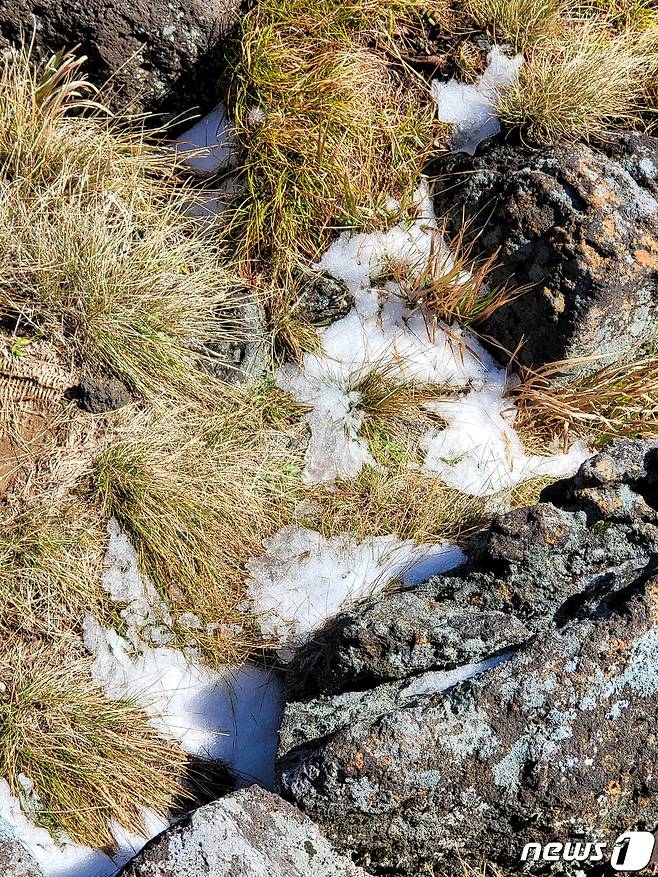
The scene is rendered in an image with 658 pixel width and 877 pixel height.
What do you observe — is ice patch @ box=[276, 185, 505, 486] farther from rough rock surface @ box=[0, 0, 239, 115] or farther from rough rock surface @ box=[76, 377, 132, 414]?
rough rock surface @ box=[0, 0, 239, 115]

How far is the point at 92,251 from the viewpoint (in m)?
3.39

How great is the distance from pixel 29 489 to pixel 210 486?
0.72 m

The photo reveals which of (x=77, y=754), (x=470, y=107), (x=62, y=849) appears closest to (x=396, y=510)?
(x=77, y=754)

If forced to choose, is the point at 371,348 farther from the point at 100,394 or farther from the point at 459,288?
the point at 100,394

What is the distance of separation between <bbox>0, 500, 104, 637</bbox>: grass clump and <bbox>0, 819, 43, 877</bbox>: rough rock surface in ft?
2.61

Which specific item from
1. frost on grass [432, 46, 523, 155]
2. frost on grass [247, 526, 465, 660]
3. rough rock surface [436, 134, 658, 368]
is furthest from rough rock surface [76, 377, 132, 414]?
frost on grass [432, 46, 523, 155]

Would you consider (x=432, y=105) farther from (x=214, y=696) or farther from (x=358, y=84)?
(x=214, y=696)

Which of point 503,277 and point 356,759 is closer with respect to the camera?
point 356,759

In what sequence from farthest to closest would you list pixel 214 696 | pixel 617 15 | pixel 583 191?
pixel 617 15
pixel 583 191
pixel 214 696

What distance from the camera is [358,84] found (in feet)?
13.3

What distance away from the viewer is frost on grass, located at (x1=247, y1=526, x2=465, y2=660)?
3.31 meters

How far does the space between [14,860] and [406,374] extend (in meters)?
2.57

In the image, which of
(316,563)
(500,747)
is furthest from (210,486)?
(500,747)

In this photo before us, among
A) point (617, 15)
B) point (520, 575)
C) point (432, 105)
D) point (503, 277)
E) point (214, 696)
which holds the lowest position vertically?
point (214, 696)
